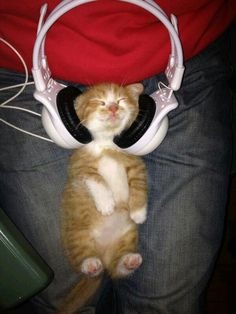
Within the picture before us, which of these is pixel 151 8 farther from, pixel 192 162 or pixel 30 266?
pixel 30 266

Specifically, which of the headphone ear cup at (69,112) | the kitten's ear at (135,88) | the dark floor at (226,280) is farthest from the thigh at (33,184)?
the dark floor at (226,280)

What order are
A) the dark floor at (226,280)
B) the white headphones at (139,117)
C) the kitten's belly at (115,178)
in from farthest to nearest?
the dark floor at (226,280)
the kitten's belly at (115,178)
the white headphones at (139,117)

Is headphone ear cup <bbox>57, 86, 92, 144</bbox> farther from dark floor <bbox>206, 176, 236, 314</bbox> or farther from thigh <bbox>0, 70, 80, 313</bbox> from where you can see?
dark floor <bbox>206, 176, 236, 314</bbox>

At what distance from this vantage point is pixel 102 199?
100 cm

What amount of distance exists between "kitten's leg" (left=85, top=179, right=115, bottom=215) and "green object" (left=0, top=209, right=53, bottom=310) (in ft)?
0.93

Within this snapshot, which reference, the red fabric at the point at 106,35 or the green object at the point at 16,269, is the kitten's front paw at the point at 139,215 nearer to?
the green object at the point at 16,269

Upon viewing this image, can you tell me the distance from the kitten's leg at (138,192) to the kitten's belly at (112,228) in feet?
0.28

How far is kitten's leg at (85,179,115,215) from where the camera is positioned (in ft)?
3.28

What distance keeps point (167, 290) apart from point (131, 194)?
0.34 m

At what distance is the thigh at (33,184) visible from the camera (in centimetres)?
101

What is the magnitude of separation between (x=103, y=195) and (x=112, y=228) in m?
0.16

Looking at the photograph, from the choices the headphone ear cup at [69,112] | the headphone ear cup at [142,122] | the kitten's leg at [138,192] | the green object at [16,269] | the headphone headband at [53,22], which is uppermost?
the headphone headband at [53,22]

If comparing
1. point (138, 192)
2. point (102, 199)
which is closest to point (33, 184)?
point (102, 199)

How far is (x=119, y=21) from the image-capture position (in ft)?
2.82
